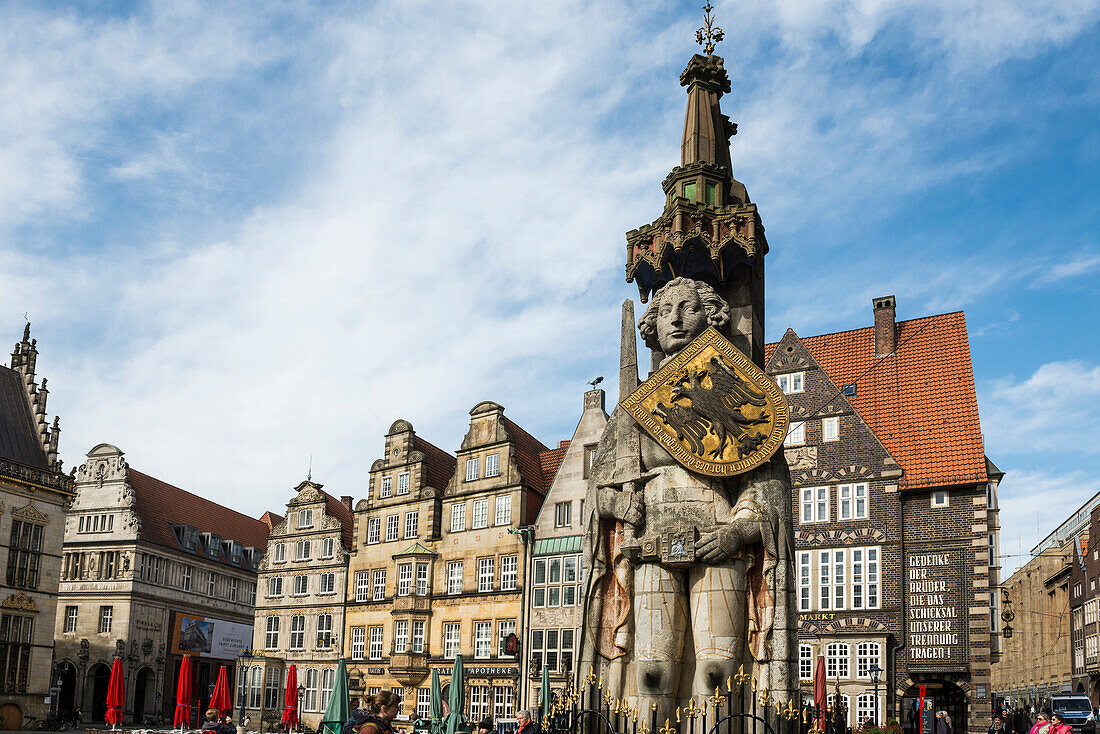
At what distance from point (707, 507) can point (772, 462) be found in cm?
88

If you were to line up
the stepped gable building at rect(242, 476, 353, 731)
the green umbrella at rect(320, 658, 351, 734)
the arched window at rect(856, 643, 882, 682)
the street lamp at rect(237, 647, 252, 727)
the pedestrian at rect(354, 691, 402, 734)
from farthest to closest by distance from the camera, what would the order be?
the street lamp at rect(237, 647, 252, 727), the stepped gable building at rect(242, 476, 353, 731), the arched window at rect(856, 643, 882, 682), the green umbrella at rect(320, 658, 351, 734), the pedestrian at rect(354, 691, 402, 734)

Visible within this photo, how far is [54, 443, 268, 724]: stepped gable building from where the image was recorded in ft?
154

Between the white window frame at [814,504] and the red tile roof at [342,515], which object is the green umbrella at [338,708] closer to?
the white window frame at [814,504]

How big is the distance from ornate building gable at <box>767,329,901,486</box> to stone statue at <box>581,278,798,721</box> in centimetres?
2013

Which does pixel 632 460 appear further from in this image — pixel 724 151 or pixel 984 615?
pixel 984 615

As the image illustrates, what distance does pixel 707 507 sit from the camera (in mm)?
11461

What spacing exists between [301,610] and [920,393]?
25049 millimetres

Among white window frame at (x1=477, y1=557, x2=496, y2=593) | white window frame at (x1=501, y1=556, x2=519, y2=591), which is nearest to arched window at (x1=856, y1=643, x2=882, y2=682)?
white window frame at (x1=501, y1=556, x2=519, y2=591)

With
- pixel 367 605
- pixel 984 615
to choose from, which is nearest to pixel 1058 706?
pixel 984 615

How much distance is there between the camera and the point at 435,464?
40875 millimetres

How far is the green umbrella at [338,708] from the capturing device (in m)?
17.9

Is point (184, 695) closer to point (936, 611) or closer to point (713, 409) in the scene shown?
point (713, 409)

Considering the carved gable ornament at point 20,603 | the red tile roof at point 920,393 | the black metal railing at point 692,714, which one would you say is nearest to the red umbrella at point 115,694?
the carved gable ornament at point 20,603

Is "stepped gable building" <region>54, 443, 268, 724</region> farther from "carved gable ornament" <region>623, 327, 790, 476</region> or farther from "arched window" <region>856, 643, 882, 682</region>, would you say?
"carved gable ornament" <region>623, 327, 790, 476</region>
